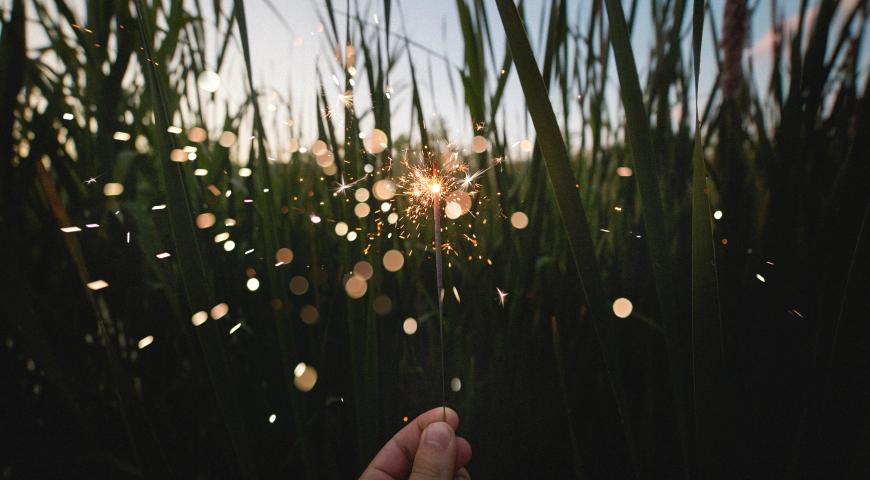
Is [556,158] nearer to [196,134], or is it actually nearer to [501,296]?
[501,296]

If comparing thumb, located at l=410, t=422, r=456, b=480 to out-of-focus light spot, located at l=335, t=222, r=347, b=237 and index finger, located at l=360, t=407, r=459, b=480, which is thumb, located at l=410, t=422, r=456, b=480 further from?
out-of-focus light spot, located at l=335, t=222, r=347, b=237

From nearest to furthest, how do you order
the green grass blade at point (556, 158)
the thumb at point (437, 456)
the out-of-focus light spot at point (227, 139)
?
the green grass blade at point (556, 158) < the thumb at point (437, 456) < the out-of-focus light spot at point (227, 139)

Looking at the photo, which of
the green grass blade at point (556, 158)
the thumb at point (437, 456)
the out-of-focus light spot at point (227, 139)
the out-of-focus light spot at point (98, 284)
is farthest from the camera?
the out-of-focus light spot at point (227, 139)

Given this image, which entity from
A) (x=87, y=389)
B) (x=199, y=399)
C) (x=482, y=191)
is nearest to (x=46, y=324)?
(x=87, y=389)

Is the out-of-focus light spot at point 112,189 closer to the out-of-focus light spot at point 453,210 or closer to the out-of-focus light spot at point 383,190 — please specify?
the out-of-focus light spot at point 383,190

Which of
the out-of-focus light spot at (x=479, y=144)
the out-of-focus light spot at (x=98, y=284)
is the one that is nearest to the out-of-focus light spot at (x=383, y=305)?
the out-of-focus light spot at (x=479, y=144)

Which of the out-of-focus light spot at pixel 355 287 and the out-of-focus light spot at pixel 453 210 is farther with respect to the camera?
the out-of-focus light spot at pixel 453 210

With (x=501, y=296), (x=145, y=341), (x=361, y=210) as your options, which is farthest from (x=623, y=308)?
(x=145, y=341)

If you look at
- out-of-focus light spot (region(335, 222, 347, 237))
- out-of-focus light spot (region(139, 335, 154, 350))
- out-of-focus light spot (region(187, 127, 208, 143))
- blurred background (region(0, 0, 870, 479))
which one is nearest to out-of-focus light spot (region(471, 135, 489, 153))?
blurred background (region(0, 0, 870, 479))
